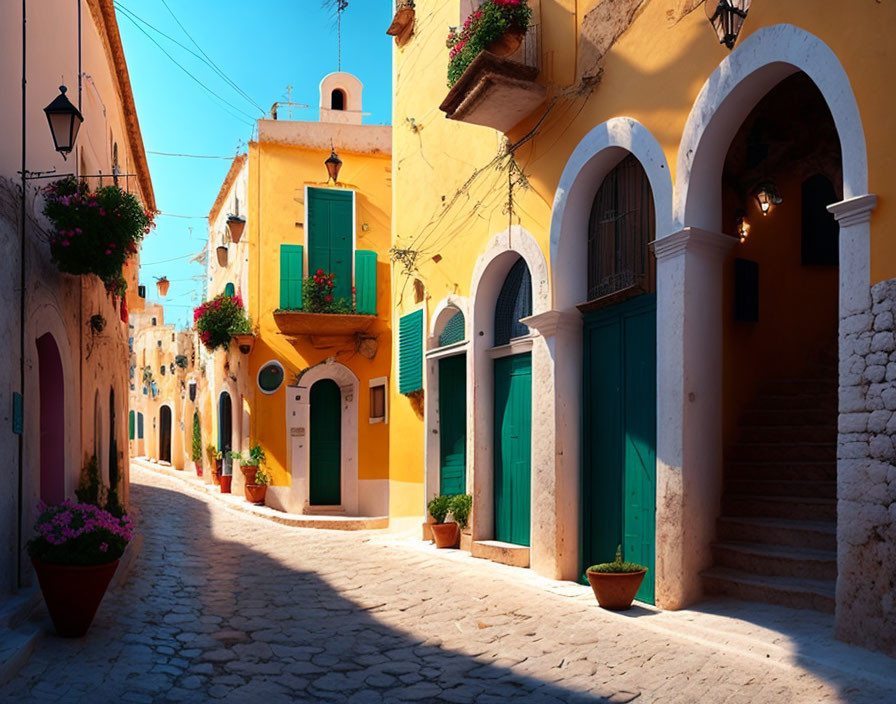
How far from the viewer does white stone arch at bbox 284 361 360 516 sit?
60.4 feet

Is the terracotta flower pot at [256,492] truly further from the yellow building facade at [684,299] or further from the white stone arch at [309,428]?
the yellow building facade at [684,299]

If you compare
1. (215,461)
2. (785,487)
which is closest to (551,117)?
(785,487)

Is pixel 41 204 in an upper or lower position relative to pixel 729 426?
upper

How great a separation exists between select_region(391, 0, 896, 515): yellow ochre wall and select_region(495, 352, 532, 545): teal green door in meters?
1.41

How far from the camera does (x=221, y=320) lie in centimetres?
1906

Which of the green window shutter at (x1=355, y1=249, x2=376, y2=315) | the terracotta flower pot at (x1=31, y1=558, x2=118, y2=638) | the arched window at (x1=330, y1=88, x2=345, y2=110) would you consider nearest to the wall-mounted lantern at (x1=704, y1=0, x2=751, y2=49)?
the terracotta flower pot at (x1=31, y1=558, x2=118, y2=638)

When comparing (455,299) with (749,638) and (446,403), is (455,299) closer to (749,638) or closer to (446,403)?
(446,403)

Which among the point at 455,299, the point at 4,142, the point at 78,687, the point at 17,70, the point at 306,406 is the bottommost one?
the point at 78,687

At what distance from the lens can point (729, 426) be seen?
7.05 m

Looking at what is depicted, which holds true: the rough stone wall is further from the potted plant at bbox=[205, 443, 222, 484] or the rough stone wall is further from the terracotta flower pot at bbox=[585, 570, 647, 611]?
the potted plant at bbox=[205, 443, 222, 484]

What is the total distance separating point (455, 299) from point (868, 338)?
6.44 m

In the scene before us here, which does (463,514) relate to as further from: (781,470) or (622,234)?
(781,470)

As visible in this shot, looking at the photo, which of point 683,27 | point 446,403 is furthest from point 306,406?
point 683,27

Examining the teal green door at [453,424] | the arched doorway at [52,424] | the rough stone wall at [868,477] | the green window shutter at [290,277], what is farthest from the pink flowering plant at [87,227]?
the green window shutter at [290,277]
